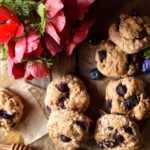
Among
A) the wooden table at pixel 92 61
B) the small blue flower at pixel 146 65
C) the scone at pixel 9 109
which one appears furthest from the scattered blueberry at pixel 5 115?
the small blue flower at pixel 146 65

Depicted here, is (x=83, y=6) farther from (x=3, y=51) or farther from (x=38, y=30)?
(x=3, y=51)

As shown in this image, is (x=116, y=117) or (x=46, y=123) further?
(x=46, y=123)

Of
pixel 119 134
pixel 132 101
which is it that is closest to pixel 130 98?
pixel 132 101

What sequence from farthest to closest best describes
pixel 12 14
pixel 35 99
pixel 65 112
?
pixel 35 99
pixel 65 112
pixel 12 14

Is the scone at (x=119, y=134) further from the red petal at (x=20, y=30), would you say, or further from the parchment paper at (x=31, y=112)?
the red petal at (x=20, y=30)

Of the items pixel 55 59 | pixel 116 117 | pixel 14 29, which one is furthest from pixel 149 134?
pixel 14 29

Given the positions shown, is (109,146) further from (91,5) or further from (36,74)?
(91,5)
